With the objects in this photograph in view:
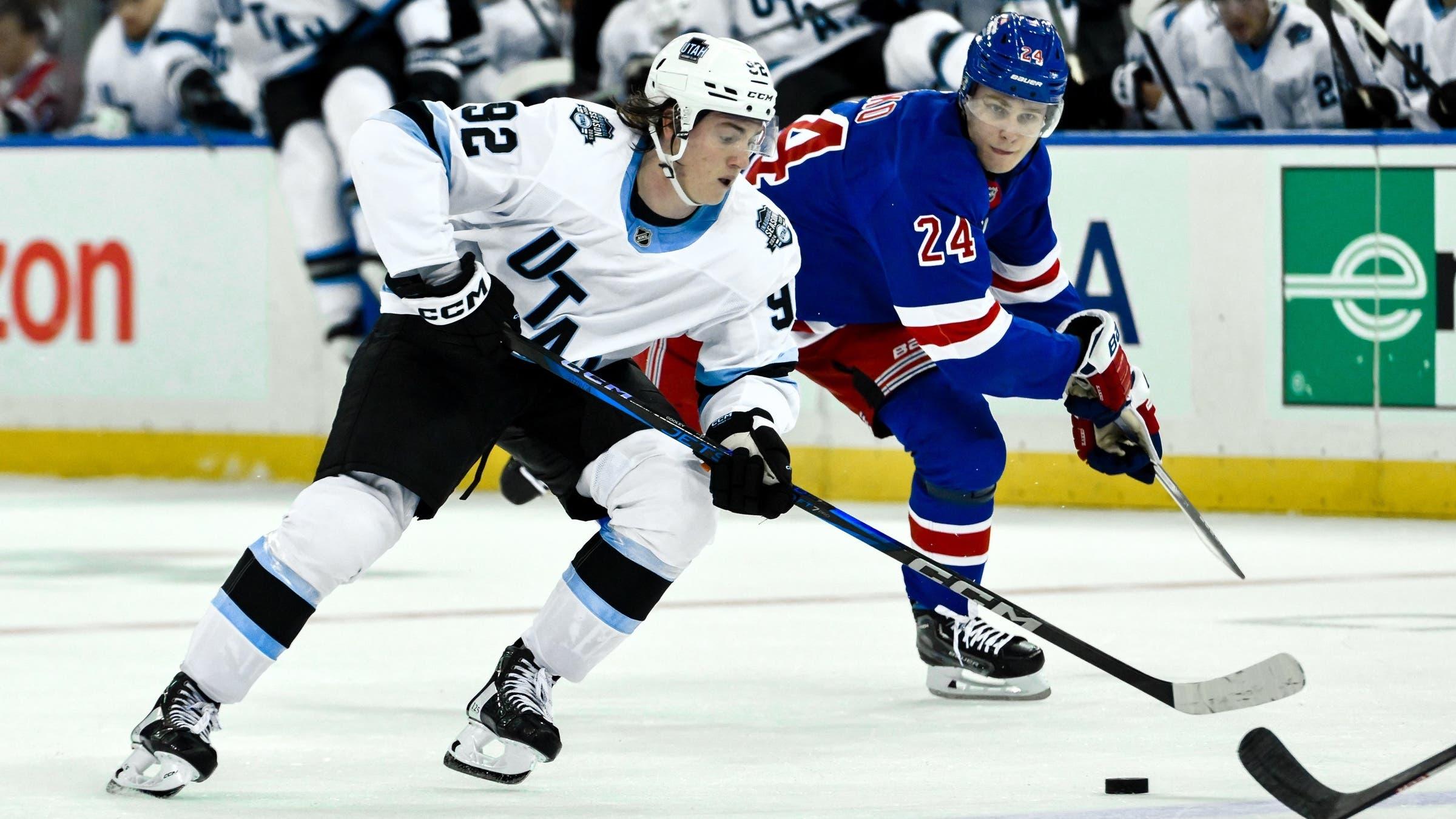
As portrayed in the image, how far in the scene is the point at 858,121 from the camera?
4.35 meters

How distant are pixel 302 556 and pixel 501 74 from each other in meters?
4.79

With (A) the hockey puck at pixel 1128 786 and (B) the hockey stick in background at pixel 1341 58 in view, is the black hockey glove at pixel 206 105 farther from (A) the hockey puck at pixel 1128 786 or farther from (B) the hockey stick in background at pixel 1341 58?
(A) the hockey puck at pixel 1128 786

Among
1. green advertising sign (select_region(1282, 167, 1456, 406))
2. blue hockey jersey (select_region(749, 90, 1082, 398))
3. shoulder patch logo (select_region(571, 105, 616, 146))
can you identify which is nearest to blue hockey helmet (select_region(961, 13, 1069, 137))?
blue hockey jersey (select_region(749, 90, 1082, 398))

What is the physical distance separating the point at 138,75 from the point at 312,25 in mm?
842

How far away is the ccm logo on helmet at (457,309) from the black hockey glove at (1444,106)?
12.7 ft

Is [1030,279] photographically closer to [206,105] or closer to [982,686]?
[982,686]

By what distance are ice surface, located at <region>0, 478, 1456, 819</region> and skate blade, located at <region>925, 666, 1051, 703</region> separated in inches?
1.9

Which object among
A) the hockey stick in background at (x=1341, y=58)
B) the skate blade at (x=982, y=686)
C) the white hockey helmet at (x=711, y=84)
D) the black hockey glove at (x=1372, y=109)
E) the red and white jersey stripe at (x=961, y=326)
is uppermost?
the white hockey helmet at (x=711, y=84)

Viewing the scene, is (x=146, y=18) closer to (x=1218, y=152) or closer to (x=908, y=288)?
(x=1218, y=152)

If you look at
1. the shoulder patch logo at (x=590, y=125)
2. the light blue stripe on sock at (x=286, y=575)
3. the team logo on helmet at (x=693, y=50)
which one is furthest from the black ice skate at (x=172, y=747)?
the team logo on helmet at (x=693, y=50)

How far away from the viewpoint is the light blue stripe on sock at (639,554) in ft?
11.2

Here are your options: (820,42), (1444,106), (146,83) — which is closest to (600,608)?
(1444,106)

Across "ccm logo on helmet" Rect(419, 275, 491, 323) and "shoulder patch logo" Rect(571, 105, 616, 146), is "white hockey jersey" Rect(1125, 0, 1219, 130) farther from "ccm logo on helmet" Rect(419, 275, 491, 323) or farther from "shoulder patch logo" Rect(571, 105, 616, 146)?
"ccm logo on helmet" Rect(419, 275, 491, 323)

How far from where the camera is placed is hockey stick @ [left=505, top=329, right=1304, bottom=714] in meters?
3.47
